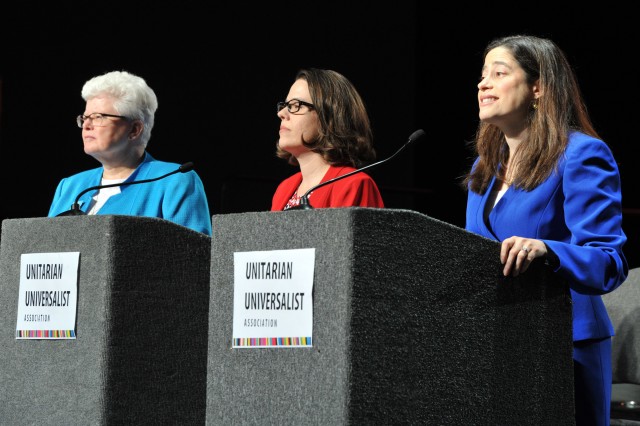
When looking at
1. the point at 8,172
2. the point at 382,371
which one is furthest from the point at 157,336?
the point at 8,172

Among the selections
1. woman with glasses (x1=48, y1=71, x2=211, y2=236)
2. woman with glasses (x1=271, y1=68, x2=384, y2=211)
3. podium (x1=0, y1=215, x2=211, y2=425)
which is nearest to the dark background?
woman with glasses (x1=48, y1=71, x2=211, y2=236)

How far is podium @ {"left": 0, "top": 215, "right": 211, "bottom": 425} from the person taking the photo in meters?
2.05

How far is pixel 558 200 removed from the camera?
1868mm

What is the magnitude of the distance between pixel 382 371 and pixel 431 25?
4.71 metres

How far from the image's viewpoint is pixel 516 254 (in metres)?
1.59

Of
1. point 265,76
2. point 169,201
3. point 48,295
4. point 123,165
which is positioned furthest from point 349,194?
point 265,76

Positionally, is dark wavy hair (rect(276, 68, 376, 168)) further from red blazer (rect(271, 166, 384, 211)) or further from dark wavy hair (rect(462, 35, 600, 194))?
dark wavy hair (rect(462, 35, 600, 194))

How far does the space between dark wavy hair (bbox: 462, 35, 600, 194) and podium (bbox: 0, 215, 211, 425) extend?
2.17 ft

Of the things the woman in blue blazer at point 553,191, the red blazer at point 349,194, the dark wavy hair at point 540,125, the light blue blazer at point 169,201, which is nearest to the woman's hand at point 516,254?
the woman in blue blazer at point 553,191

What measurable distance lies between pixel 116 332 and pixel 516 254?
0.89m

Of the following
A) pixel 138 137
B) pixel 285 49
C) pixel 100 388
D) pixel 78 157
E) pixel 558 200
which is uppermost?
pixel 285 49

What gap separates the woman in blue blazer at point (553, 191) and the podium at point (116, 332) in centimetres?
66

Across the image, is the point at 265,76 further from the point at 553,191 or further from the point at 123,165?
the point at 553,191

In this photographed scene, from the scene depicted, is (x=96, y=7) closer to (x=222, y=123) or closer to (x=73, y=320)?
(x=222, y=123)
